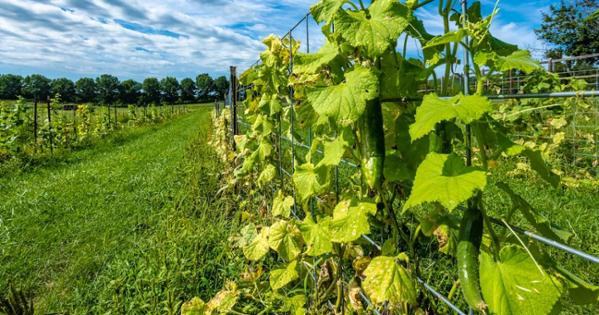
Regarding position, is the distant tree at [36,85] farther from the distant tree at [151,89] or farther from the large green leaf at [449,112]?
the large green leaf at [449,112]

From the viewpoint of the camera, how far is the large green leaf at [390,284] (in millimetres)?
1104

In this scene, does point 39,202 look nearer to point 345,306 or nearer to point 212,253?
point 212,253

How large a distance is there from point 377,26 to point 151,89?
92.8 meters

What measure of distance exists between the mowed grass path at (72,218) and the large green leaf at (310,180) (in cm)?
191

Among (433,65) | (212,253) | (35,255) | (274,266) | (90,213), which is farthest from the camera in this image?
(90,213)

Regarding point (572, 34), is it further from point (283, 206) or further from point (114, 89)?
Answer: point (114, 89)

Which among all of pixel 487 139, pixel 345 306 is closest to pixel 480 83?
pixel 487 139

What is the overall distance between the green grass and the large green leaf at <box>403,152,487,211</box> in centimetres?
184

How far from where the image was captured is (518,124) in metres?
4.70

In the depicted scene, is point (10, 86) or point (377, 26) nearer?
point (377, 26)

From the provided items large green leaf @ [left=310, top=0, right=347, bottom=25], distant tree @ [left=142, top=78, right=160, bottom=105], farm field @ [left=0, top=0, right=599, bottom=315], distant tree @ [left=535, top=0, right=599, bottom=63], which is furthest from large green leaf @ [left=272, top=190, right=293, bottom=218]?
distant tree @ [left=142, top=78, right=160, bottom=105]

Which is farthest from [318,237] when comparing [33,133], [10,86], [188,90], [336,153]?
[188,90]

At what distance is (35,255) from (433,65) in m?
3.55

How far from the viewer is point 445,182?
765 mm
